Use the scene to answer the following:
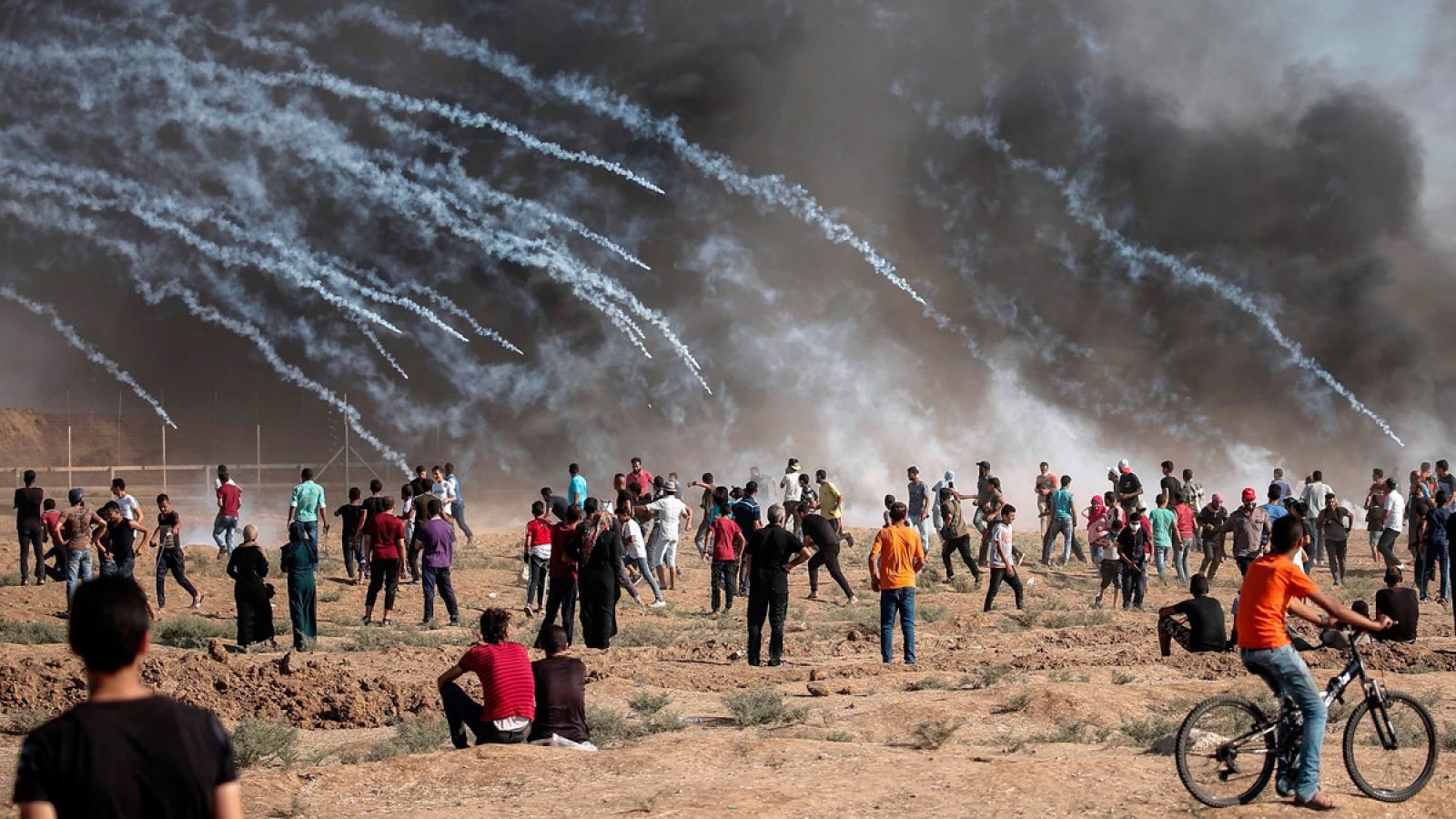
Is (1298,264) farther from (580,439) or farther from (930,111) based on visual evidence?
(580,439)

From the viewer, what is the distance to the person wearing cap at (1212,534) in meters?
21.3

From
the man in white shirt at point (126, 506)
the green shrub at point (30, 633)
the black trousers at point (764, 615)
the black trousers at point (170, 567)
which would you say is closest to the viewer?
the black trousers at point (764, 615)

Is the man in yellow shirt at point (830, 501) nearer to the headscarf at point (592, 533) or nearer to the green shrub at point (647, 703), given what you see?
the headscarf at point (592, 533)

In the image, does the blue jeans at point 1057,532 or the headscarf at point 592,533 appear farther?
the blue jeans at point 1057,532

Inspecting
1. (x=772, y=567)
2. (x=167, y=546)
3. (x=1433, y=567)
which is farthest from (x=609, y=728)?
(x=1433, y=567)

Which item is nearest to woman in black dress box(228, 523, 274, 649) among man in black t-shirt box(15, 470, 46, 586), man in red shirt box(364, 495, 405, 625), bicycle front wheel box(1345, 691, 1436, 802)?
man in red shirt box(364, 495, 405, 625)

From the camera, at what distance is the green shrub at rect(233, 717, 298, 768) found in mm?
10508

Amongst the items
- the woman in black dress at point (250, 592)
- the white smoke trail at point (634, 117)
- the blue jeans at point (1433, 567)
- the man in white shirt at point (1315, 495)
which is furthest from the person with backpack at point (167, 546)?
the white smoke trail at point (634, 117)

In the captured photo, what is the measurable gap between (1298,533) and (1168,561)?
19511 millimetres

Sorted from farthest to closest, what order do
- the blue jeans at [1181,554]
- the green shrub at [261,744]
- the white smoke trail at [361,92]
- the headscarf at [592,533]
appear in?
the white smoke trail at [361,92] → the blue jeans at [1181,554] → the headscarf at [592,533] → the green shrub at [261,744]

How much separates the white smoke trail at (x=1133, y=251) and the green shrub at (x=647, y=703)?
135 feet

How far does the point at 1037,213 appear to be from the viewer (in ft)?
170

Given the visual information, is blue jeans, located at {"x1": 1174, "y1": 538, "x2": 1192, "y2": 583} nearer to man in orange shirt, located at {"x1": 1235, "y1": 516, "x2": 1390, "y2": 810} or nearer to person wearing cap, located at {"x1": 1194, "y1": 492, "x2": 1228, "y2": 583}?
person wearing cap, located at {"x1": 1194, "y1": 492, "x2": 1228, "y2": 583}

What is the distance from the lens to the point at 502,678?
9562mm
